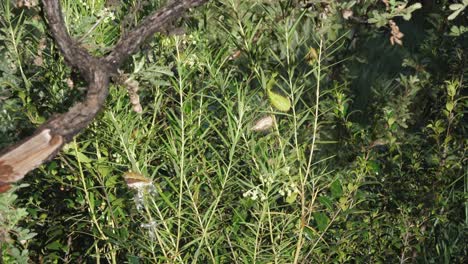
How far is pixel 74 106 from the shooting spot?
269cm

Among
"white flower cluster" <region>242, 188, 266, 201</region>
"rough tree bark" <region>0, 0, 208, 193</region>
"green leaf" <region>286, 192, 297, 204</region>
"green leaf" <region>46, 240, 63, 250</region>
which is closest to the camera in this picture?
"rough tree bark" <region>0, 0, 208, 193</region>

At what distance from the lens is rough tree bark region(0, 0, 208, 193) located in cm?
262


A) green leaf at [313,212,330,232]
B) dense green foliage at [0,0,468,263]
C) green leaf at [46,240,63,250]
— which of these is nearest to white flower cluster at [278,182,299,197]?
dense green foliage at [0,0,468,263]

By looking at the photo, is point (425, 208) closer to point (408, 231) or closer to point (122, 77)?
point (408, 231)

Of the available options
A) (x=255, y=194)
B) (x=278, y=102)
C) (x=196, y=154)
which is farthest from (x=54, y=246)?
(x=278, y=102)

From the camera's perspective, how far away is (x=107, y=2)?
12.0 ft

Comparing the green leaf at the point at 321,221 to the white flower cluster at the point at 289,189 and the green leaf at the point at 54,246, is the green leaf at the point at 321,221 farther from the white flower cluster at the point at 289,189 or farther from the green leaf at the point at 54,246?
the green leaf at the point at 54,246

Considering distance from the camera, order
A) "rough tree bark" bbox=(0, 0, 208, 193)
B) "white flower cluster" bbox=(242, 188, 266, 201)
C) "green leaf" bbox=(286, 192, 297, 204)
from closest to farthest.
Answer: "rough tree bark" bbox=(0, 0, 208, 193) → "white flower cluster" bbox=(242, 188, 266, 201) → "green leaf" bbox=(286, 192, 297, 204)

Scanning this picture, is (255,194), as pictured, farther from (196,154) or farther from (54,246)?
(54,246)

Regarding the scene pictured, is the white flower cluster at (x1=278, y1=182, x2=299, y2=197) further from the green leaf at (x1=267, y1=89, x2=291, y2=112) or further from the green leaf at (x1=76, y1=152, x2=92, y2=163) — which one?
the green leaf at (x1=76, y1=152, x2=92, y2=163)

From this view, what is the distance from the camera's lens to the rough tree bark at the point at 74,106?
2619 mm

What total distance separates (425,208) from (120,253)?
5.10 ft

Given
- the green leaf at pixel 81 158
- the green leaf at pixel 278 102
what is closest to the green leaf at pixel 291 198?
the green leaf at pixel 278 102

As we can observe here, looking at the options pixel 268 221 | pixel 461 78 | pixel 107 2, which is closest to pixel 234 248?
pixel 268 221
